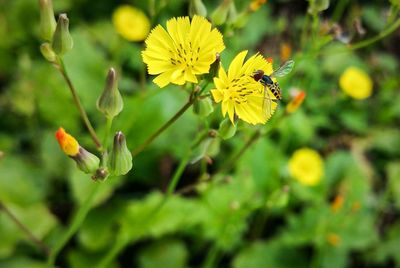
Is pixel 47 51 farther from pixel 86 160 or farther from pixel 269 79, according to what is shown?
pixel 269 79

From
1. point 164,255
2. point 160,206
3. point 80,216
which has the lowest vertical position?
point 164,255

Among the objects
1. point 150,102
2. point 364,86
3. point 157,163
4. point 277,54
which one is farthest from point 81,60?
point 364,86

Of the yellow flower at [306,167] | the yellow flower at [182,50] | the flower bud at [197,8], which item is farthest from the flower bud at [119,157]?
the yellow flower at [306,167]

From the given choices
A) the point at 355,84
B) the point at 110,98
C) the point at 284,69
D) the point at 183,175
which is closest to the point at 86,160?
the point at 110,98

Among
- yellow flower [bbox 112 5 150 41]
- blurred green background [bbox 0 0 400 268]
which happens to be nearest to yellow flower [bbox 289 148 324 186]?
blurred green background [bbox 0 0 400 268]

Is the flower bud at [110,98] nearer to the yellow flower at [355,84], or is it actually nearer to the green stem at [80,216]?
the green stem at [80,216]

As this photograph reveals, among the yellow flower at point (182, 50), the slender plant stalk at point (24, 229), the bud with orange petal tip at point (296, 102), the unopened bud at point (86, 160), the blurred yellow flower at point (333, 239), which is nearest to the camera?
the yellow flower at point (182, 50)
